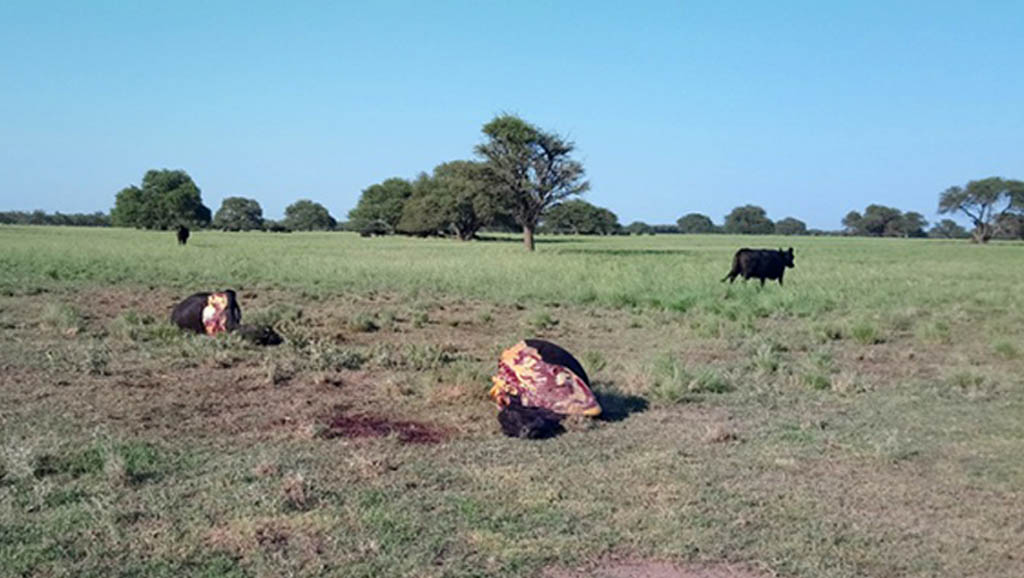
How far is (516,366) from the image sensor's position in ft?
25.8

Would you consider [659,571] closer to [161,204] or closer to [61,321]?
[61,321]

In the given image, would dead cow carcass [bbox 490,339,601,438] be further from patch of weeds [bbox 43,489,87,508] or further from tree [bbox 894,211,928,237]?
tree [bbox 894,211,928,237]

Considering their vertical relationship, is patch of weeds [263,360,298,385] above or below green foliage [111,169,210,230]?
below

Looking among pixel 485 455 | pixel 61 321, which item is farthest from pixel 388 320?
pixel 485 455

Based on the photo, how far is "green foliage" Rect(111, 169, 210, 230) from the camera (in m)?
96.4

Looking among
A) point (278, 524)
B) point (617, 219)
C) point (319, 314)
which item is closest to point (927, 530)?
point (278, 524)

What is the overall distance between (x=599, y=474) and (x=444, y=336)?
7683 millimetres

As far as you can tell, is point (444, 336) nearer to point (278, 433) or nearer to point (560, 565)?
point (278, 433)

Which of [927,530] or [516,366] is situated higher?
[516,366]

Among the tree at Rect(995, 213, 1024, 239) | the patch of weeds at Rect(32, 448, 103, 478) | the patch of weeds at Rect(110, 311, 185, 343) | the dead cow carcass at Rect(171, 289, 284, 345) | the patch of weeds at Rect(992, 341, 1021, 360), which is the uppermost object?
the tree at Rect(995, 213, 1024, 239)

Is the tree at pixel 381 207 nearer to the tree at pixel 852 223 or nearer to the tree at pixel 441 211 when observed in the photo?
the tree at pixel 441 211

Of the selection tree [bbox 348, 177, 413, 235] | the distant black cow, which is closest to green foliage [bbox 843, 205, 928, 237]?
tree [bbox 348, 177, 413, 235]

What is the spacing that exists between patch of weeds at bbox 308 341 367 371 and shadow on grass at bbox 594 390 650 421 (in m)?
3.18

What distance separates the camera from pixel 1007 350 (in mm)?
12078
